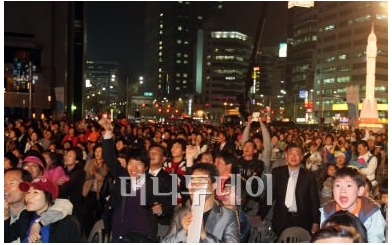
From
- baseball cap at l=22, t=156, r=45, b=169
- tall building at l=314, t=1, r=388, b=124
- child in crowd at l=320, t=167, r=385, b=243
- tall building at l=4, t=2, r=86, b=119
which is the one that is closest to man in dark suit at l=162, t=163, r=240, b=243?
child in crowd at l=320, t=167, r=385, b=243

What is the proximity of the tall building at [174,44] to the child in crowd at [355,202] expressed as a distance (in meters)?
160

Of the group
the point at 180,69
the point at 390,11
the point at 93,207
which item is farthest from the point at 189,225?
the point at 180,69

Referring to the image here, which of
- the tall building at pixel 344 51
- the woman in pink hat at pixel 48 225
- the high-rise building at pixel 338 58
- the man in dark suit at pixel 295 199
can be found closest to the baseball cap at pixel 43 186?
the woman in pink hat at pixel 48 225

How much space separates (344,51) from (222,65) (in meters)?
52.8

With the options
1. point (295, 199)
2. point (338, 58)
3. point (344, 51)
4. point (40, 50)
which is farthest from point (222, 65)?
point (295, 199)

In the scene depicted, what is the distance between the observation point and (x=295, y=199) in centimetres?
579

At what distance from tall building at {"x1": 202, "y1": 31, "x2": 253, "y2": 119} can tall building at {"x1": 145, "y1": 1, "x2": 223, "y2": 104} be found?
16642 mm

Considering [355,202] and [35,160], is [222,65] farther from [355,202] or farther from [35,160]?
[355,202]

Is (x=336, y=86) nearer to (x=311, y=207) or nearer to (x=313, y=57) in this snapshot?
(x=313, y=57)

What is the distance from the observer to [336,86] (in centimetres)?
10731

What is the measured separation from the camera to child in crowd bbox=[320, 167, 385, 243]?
3860mm

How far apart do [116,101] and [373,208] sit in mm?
62673

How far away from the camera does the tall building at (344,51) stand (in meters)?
97.2

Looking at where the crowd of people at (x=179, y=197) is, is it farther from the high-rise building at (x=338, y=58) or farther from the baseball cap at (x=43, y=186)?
the high-rise building at (x=338, y=58)
